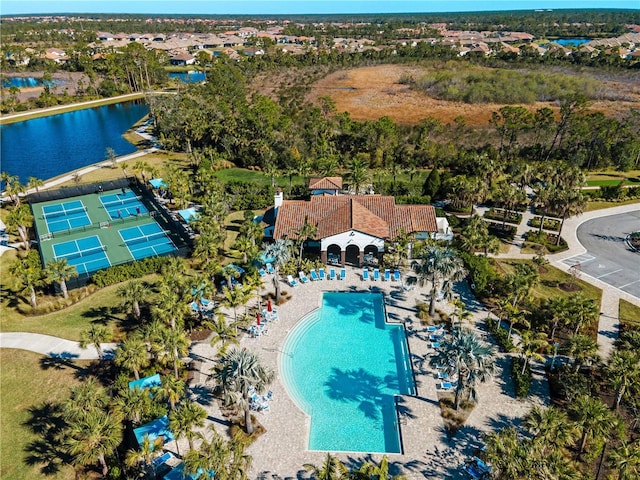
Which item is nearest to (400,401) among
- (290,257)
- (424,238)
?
(290,257)

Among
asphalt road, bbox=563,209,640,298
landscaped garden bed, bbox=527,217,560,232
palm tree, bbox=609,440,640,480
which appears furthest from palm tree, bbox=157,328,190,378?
landscaped garden bed, bbox=527,217,560,232

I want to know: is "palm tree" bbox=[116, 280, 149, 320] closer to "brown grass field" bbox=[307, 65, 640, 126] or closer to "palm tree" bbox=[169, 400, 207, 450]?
"palm tree" bbox=[169, 400, 207, 450]

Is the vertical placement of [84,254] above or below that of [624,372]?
below

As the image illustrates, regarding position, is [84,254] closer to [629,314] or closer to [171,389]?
[171,389]

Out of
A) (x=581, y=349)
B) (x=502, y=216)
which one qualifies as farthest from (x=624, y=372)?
(x=502, y=216)

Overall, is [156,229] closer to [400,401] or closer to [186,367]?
[186,367]
